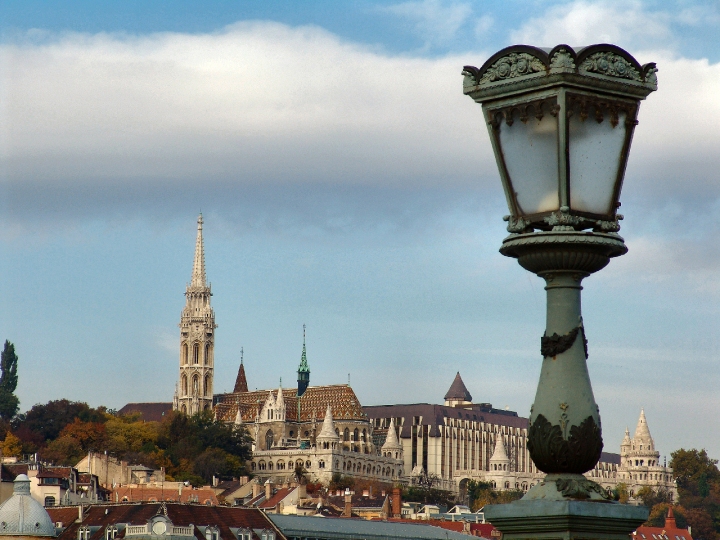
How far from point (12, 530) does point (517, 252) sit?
7507 centimetres

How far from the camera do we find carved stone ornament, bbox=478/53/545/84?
6918 mm

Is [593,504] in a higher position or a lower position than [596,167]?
lower

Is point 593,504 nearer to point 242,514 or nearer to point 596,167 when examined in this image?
point 596,167

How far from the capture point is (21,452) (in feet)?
533

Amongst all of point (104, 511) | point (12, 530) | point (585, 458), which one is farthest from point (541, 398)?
point (104, 511)

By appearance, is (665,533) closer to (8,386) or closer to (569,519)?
(8,386)

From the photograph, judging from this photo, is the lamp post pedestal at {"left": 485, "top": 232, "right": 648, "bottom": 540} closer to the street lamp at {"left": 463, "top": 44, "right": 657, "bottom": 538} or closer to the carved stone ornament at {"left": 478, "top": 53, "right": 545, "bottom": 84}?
the street lamp at {"left": 463, "top": 44, "right": 657, "bottom": 538}

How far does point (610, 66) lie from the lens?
6996mm

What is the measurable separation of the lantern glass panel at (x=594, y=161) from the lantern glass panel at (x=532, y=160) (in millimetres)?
74

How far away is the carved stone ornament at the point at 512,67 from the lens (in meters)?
6.92

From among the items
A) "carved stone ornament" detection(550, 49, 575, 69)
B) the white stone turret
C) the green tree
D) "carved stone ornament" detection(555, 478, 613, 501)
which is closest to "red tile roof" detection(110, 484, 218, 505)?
the green tree

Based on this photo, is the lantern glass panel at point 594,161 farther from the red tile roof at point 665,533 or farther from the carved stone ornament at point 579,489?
the red tile roof at point 665,533

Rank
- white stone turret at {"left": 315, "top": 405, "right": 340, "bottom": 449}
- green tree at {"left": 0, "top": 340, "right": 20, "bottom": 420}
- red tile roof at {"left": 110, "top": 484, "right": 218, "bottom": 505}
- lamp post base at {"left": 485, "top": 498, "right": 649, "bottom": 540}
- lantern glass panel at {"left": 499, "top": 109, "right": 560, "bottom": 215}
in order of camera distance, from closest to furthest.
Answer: lamp post base at {"left": 485, "top": 498, "right": 649, "bottom": 540} → lantern glass panel at {"left": 499, "top": 109, "right": 560, "bottom": 215} → red tile roof at {"left": 110, "top": 484, "right": 218, "bottom": 505} → green tree at {"left": 0, "top": 340, "right": 20, "bottom": 420} → white stone turret at {"left": 315, "top": 405, "right": 340, "bottom": 449}

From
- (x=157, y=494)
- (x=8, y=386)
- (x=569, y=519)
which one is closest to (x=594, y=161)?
(x=569, y=519)
